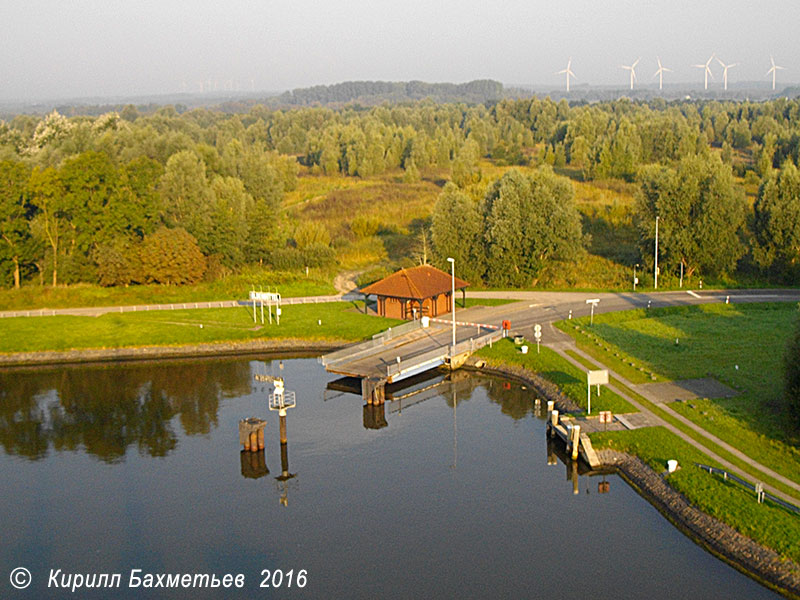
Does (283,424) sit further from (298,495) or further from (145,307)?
(145,307)

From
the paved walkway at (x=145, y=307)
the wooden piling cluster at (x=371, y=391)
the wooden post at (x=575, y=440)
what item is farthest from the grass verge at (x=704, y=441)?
the paved walkway at (x=145, y=307)

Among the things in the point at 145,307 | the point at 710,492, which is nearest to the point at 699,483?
the point at 710,492

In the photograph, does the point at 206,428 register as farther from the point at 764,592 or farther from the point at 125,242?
the point at 125,242

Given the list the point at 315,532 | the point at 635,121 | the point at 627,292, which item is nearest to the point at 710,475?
the point at 315,532

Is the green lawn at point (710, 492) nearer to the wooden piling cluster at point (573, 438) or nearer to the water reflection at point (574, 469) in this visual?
the wooden piling cluster at point (573, 438)

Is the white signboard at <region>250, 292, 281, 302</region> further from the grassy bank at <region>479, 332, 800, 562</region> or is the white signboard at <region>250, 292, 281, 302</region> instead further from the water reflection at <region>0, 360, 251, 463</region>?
the grassy bank at <region>479, 332, 800, 562</region>

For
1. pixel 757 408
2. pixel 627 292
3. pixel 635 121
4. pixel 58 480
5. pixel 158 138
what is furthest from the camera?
pixel 635 121
